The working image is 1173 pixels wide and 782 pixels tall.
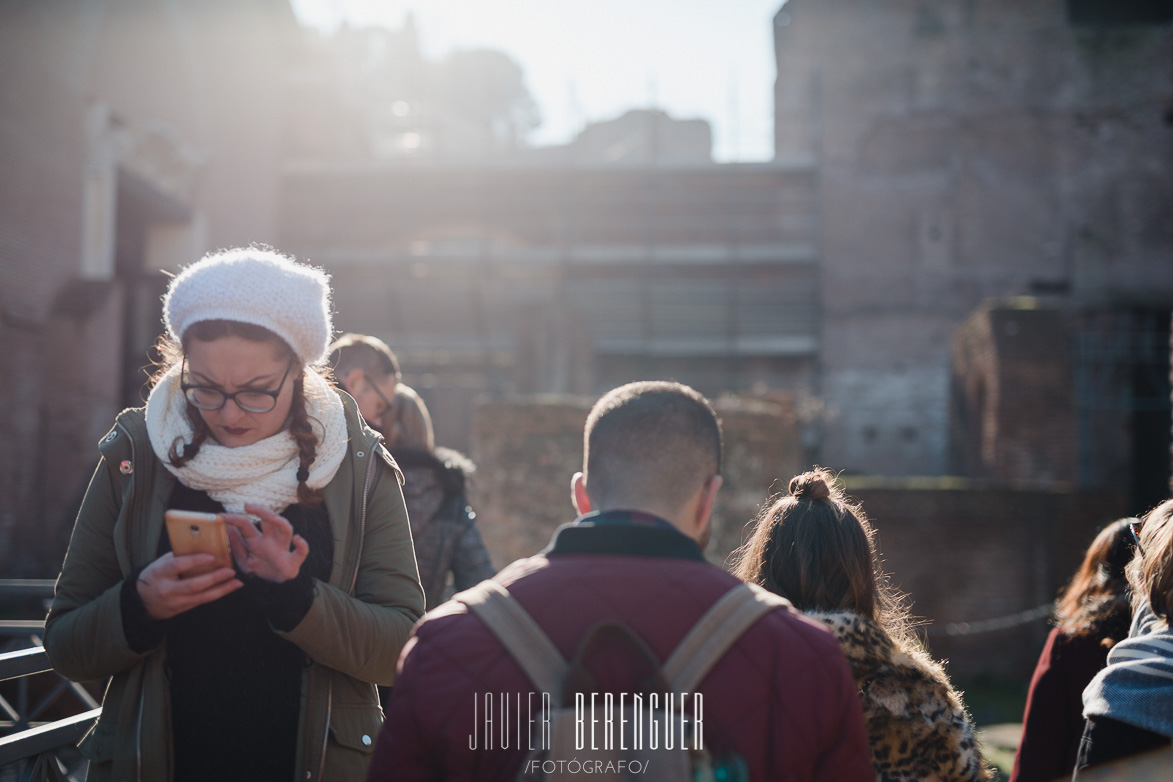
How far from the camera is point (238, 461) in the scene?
169 centimetres

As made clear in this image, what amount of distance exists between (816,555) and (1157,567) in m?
0.73

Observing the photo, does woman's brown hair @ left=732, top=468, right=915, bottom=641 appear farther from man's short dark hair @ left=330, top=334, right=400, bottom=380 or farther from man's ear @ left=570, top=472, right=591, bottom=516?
man's short dark hair @ left=330, top=334, right=400, bottom=380

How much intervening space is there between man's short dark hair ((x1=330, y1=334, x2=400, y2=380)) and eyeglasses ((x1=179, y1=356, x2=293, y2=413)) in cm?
119

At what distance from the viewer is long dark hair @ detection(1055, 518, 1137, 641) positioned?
2438 mm

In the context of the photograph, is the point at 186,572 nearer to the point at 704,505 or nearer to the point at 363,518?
the point at 363,518

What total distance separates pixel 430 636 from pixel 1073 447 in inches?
471

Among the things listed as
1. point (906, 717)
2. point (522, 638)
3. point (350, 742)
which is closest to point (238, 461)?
point (350, 742)

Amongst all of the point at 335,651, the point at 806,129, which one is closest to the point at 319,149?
the point at 806,129

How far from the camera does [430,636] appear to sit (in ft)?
4.17

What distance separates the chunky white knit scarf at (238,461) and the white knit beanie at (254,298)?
153 mm

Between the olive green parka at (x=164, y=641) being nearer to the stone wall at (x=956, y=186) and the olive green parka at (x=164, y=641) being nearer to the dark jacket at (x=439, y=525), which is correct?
the dark jacket at (x=439, y=525)

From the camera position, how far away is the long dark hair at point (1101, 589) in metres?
2.44

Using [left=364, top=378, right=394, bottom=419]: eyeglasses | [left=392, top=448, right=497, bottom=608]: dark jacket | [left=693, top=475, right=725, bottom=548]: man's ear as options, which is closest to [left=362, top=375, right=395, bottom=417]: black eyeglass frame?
[left=364, top=378, right=394, bottom=419]: eyeglasses

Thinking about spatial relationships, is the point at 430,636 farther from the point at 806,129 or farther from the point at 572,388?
the point at 806,129
